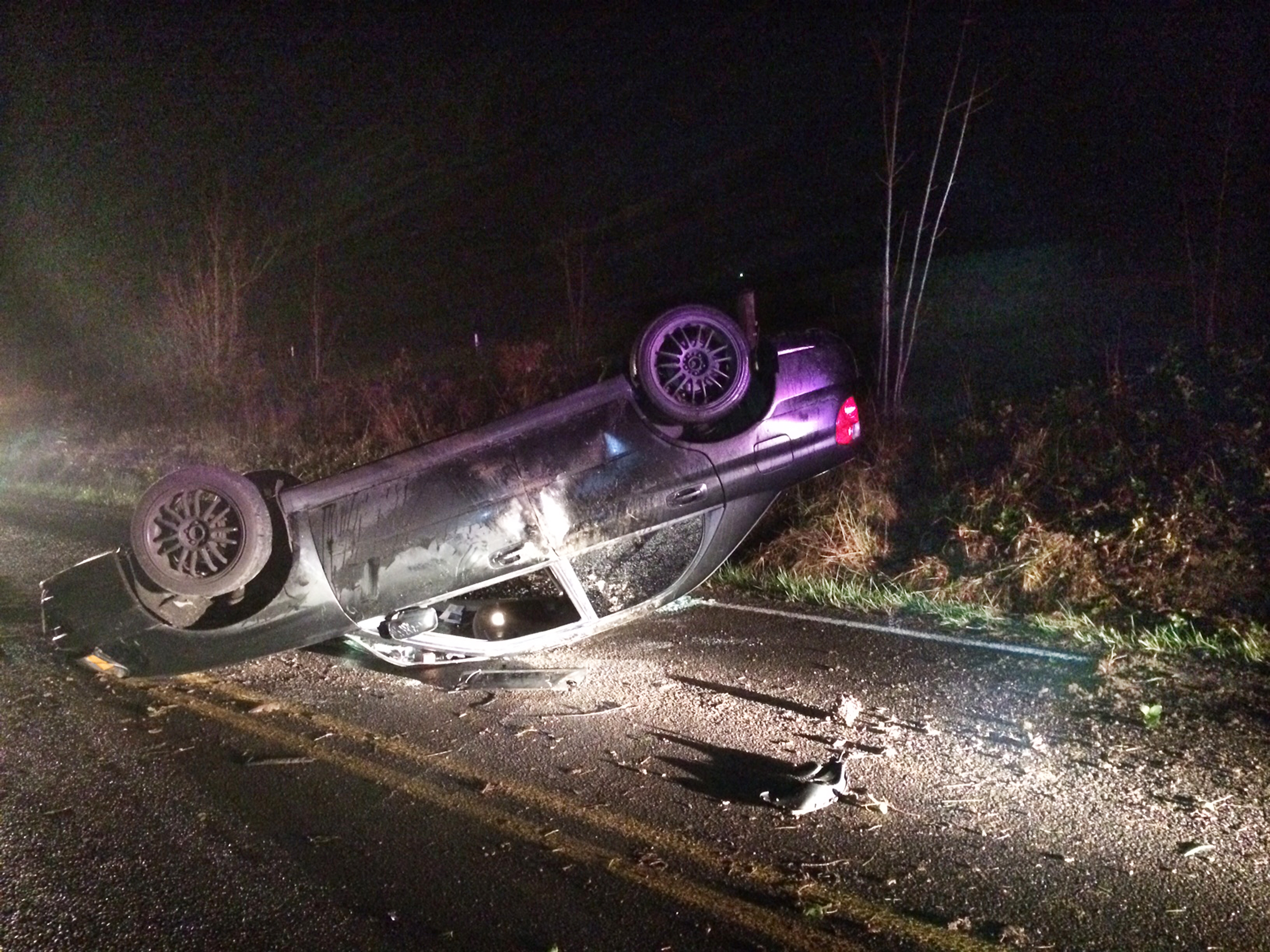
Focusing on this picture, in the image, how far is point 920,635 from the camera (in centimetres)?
603

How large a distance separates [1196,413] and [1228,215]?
376 centimetres

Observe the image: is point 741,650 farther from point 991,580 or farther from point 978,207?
point 978,207

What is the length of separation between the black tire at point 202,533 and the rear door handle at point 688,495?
197cm

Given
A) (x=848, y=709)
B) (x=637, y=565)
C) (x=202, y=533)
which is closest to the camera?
(x=202, y=533)

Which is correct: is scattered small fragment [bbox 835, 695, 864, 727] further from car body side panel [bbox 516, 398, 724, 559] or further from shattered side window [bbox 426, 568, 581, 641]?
shattered side window [bbox 426, 568, 581, 641]

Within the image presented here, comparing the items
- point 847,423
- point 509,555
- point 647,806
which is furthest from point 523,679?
point 847,423

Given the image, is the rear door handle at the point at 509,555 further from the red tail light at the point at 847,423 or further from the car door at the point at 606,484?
the red tail light at the point at 847,423

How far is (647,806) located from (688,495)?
165 cm

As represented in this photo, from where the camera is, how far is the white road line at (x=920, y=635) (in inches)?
218

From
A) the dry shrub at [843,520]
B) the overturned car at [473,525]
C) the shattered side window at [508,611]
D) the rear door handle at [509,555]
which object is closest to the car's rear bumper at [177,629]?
the overturned car at [473,525]

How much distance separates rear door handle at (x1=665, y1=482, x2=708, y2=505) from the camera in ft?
16.7

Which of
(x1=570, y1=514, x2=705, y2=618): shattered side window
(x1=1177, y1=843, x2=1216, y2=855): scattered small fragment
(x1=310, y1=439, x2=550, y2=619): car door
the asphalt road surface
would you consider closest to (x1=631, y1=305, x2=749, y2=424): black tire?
(x1=570, y1=514, x2=705, y2=618): shattered side window

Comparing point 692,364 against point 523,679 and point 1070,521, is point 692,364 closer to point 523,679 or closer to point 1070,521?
point 523,679

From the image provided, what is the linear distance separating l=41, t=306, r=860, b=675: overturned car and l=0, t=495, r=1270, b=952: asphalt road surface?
1.61ft
